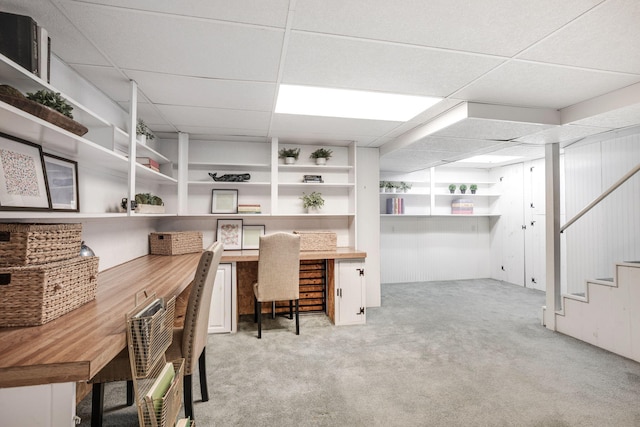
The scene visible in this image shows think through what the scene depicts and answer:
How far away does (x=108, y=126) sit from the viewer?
2043 millimetres

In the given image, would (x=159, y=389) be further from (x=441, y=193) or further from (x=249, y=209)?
(x=441, y=193)

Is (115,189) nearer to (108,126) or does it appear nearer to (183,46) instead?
(108,126)

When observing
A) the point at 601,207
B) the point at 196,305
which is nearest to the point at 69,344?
the point at 196,305

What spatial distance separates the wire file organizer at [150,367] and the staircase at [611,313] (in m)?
3.54

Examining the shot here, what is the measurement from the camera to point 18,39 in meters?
1.28

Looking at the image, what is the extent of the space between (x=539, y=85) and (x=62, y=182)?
10.7ft

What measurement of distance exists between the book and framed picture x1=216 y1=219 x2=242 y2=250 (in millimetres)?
2821

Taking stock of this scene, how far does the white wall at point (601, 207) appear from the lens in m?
3.01

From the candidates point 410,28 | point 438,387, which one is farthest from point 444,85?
point 438,387

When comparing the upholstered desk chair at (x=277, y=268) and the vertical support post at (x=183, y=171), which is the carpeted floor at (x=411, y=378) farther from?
the vertical support post at (x=183, y=171)

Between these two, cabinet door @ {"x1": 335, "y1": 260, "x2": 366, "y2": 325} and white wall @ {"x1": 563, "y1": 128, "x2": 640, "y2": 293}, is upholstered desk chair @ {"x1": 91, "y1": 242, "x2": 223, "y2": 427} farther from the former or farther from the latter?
white wall @ {"x1": 563, "y1": 128, "x2": 640, "y2": 293}

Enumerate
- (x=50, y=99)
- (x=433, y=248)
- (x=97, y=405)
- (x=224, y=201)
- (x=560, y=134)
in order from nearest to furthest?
(x=50, y=99)
(x=97, y=405)
(x=560, y=134)
(x=224, y=201)
(x=433, y=248)

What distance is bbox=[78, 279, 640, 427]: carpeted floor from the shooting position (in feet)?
6.02

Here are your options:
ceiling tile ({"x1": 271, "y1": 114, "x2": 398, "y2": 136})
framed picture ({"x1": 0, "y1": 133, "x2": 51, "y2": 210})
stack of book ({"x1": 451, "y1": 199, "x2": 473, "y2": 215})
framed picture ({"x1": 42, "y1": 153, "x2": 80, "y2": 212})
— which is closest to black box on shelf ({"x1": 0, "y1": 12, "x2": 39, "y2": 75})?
framed picture ({"x1": 0, "y1": 133, "x2": 51, "y2": 210})
